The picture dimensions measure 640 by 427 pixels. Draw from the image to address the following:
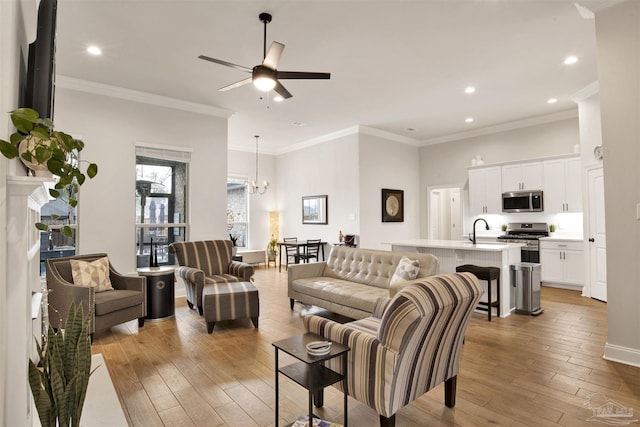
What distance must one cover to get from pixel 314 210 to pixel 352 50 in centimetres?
475

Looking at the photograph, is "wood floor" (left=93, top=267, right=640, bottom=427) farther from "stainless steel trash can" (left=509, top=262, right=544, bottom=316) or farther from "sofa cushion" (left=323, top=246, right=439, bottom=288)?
"sofa cushion" (left=323, top=246, right=439, bottom=288)

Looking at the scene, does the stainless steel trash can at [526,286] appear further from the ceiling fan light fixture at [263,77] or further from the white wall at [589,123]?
the ceiling fan light fixture at [263,77]

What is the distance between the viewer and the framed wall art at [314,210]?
26.6 ft

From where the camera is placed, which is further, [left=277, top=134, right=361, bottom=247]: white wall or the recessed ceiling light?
[left=277, top=134, right=361, bottom=247]: white wall

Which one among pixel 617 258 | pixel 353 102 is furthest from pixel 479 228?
pixel 617 258

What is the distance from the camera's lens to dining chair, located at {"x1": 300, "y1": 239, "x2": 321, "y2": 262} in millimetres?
7759

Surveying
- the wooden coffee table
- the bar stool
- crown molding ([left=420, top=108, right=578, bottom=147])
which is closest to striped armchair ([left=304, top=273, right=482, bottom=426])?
the wooden coffee table

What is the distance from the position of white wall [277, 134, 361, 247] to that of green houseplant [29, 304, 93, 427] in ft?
20.2

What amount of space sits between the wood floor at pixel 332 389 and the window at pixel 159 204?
1600mm

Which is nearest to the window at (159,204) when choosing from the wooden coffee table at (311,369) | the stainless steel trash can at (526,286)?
the wooden coffee table at (311,369)

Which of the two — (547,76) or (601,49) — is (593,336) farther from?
(547,76)

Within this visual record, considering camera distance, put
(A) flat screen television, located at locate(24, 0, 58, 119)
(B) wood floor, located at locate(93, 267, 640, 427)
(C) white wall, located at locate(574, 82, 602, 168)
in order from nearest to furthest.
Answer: (A) flat screen television, located at locate(24, 0, 58, 119)
(B) wood floor, located at locate(93, 267, 640, 427)
(C) white wall, located at locate(574, 82, 602, 168)

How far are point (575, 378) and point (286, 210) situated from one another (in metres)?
7.30

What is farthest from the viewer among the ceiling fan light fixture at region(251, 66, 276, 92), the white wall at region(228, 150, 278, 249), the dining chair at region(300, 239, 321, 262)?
the white wall at region(228, 150, 278, 249)
